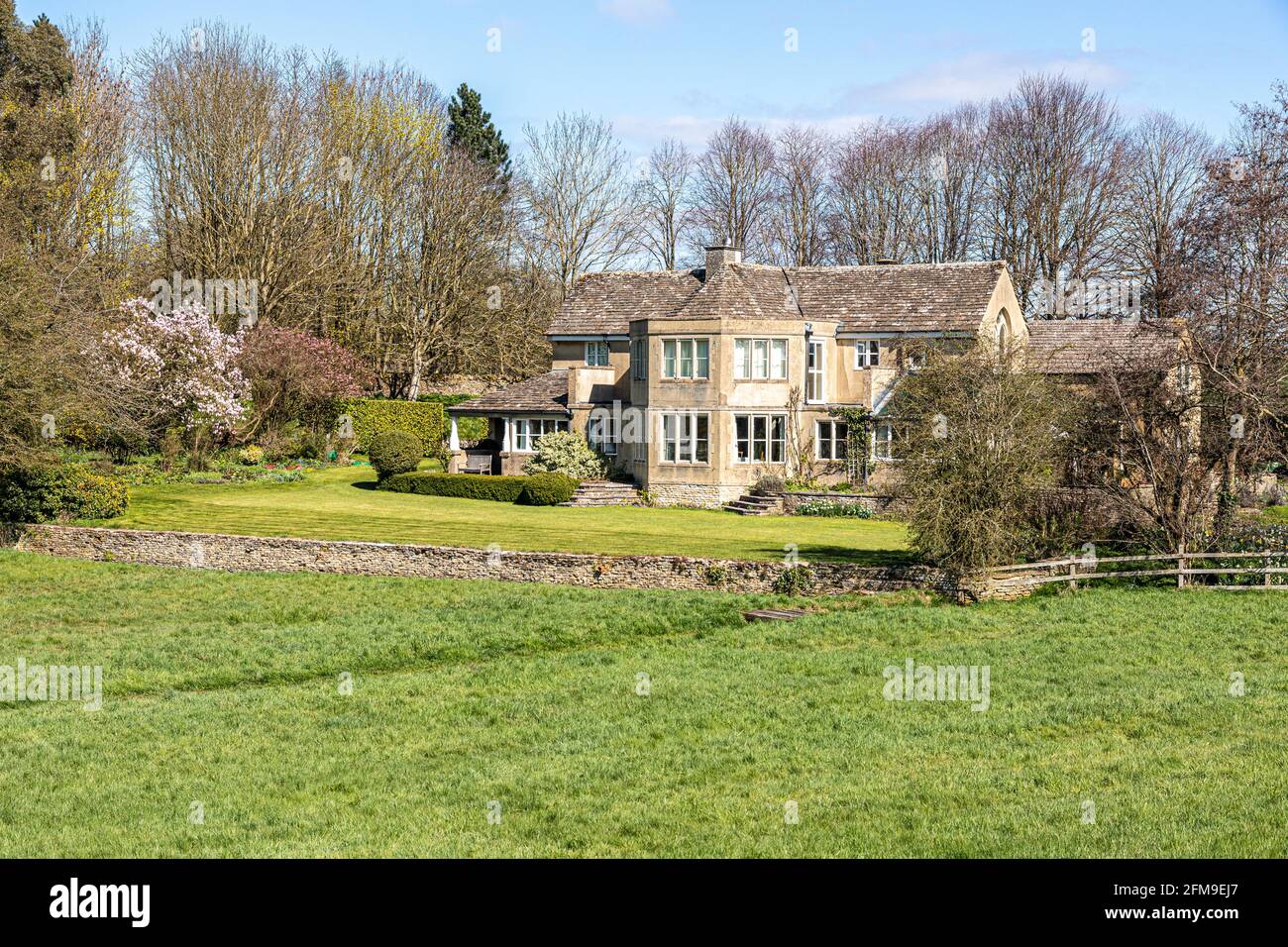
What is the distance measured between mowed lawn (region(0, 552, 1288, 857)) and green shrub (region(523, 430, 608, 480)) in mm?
17814

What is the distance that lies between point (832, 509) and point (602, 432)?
10.4m

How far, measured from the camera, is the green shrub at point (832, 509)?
41.8 meters

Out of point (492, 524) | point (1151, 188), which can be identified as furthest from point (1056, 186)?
point (492, 524)

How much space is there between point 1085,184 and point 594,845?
2387 inches

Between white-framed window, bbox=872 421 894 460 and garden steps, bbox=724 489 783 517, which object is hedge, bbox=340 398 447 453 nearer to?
garden steps, bbox=724 489 783 517

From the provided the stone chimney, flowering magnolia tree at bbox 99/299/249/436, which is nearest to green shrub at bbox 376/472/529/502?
flowering magnolia tree at bbox 99/299/249/436

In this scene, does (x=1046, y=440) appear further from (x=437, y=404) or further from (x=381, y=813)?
→ (x=437, y=404)

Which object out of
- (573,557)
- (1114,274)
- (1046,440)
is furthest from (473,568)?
(1114,274)

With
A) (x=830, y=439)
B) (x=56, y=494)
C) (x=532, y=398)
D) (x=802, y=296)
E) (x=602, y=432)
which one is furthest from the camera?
(x=532, y=398)

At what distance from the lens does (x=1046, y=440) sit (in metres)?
27.2

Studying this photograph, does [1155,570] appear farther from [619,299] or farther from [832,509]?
[619,299]

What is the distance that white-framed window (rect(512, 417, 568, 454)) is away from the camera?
49.8 meters

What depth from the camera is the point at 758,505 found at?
140 feet

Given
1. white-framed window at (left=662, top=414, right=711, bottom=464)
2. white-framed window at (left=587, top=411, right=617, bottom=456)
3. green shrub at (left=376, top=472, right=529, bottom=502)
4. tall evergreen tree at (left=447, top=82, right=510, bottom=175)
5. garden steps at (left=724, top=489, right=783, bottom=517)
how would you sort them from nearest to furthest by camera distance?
garden steps at (left=724, top=489, right=783, bottom=517) < white-framed window at (left=662, top=414, right=711, bottom=464) < green shrub at (left=376, top=472, right=529, bottom=502) < white-framed window at (left=587, top=411, right=617, bottom=456) < tall evergreen tree at (left=447, top=82, right=510, bottom=175)
